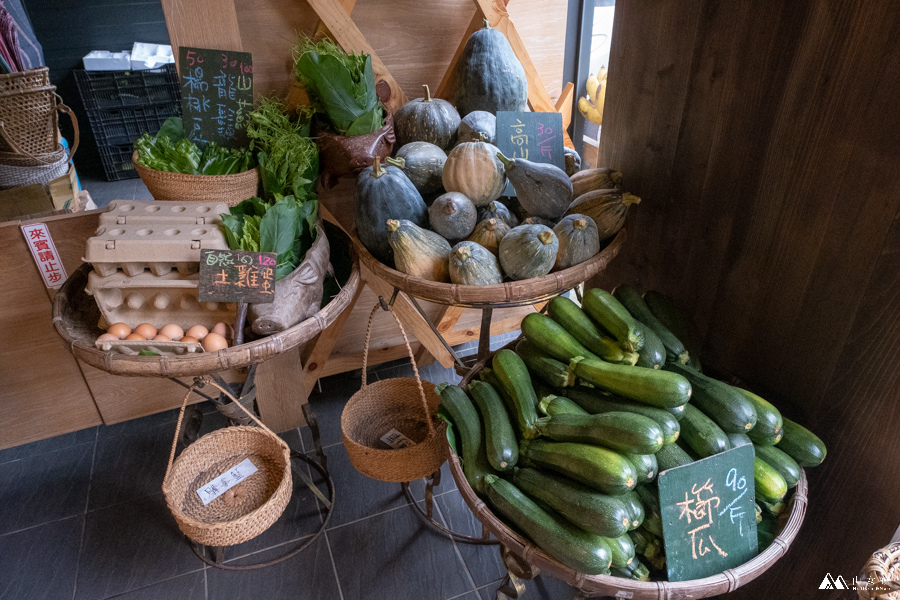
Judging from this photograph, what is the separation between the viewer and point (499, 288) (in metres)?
1.21

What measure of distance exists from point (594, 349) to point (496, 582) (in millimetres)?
971

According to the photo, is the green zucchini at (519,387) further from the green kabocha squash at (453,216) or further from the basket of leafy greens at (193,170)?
the basket of leafy greens at (193,170)

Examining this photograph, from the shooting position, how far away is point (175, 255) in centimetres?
136

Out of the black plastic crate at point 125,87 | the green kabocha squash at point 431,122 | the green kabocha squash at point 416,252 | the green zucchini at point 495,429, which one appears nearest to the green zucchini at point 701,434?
the green zucchini at point 495,429

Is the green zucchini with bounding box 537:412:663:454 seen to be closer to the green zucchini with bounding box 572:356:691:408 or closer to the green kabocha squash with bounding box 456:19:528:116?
the green zucchini with bounding box 572:356:691:408

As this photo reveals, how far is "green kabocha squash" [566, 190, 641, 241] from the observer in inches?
53.6

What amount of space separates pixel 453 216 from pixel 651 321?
52cm

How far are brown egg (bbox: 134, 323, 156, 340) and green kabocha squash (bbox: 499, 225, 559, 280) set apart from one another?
3.00ft

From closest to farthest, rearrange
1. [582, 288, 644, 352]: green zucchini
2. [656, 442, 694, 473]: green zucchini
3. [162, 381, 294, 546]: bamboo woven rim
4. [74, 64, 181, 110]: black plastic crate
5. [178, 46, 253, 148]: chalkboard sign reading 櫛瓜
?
[656, 442, 694, 473]: green zucchini, [582, 288, 644, 352]: green zucchini, [162, 381, 294, 546]: bamboo woven rim, [178, 46, 253, 148]: chalkboard sign reading 櫛瓜, [74, 64, 181, 110]: black plastic crate

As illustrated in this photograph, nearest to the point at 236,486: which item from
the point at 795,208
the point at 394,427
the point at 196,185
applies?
the point at 394,427

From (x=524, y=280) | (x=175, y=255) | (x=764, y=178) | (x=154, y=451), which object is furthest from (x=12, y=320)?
(x=764, y=178)

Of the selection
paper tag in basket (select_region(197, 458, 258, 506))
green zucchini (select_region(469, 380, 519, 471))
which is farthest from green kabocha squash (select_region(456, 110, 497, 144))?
paper tag in basket (select_region(197, 458, 258, 506))

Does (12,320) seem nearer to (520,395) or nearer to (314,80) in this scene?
(314,80)

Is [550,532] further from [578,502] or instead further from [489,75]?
[489,75]
